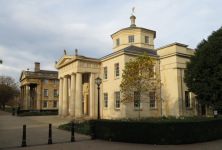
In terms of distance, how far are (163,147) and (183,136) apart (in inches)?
57.5

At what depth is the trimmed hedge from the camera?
32.2 ft

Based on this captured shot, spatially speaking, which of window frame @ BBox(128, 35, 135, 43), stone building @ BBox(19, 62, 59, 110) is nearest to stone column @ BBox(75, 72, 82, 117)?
window frame @ BBox(128, 35, 135, 43)

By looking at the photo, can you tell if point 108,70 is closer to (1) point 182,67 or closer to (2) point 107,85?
(2) point 107,85

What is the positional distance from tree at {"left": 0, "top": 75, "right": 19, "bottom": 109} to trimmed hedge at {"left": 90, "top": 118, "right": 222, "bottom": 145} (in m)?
55.4

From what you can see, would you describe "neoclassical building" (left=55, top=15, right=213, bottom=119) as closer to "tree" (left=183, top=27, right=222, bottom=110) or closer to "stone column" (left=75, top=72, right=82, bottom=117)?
"stone column" (left=75, top=72, right=82, bottom=117)

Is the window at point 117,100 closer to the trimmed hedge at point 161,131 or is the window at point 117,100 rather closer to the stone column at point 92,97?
the stone column at point 92,97

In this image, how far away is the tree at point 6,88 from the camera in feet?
186

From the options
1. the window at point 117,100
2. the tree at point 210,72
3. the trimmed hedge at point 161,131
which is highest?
the tree at point 210,72

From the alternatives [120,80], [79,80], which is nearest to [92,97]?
[79,80]

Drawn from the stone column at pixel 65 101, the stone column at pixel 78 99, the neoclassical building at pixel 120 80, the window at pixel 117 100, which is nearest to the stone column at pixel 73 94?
the neoclassical building at pixel 120 80

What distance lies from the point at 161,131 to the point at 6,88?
2300 inches

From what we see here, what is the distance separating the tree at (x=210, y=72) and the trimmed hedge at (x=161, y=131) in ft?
21.5

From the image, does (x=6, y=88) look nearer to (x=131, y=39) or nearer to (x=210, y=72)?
(x=131, y=39)

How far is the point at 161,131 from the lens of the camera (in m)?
9.80
